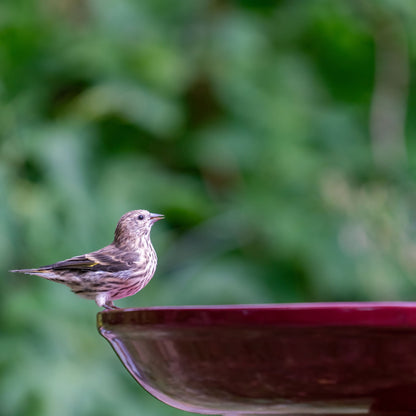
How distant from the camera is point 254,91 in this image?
3.09 meters

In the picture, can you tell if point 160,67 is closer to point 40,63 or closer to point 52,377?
point 40,63

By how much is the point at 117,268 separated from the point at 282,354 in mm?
213

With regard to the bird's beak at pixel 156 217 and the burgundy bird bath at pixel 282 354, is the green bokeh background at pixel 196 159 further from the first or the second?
the burgundy bird bath at pixel 282 354

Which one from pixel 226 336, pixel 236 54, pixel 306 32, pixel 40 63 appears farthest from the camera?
pixel 306 32

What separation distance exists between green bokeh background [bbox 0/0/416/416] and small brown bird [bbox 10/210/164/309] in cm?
142

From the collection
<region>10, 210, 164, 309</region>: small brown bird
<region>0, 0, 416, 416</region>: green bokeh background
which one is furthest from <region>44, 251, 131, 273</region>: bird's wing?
<region>0, 0, 416, 416</region>: green bokeh background

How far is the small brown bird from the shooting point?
2.32 feet

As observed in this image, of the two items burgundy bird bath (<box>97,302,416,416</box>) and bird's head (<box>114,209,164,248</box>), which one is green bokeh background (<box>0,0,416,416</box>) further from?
burgundy bird bath (<box>97,302,416,416</box>)

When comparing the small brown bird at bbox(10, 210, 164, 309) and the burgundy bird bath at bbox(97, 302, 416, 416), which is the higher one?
the small brown bird at bbox(10, 210, 164, 309)

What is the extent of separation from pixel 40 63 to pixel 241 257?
92 cm

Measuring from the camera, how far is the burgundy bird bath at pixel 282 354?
0.52m

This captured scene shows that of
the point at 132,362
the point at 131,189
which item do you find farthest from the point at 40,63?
the point at 132,362

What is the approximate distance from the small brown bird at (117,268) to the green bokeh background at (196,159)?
142 cm

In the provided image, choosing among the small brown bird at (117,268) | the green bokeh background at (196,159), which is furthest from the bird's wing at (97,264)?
the green bokeh background at (196,159)
